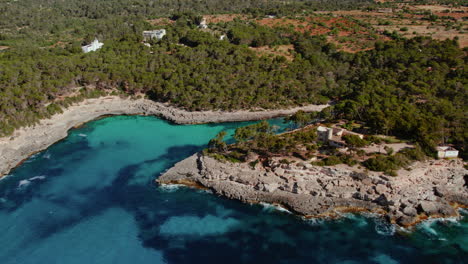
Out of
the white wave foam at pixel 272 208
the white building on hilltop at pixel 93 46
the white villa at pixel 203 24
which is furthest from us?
the white villa at pixel 203 24

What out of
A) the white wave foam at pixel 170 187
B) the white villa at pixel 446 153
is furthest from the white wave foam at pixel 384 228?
the white wave foam at pixel 170 187

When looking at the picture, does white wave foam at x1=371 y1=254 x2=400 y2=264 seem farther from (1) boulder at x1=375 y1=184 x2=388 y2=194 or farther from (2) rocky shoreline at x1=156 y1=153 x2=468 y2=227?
(1) boulder at x1=375 y1=184 x2=388 y2=194

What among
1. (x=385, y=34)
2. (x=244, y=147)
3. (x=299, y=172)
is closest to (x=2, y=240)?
(x=244, y=147)

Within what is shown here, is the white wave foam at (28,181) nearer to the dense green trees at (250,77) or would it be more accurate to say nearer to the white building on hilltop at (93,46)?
the dense green trees at (250,77)

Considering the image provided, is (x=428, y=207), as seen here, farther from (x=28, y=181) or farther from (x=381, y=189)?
(x=28, y=181)

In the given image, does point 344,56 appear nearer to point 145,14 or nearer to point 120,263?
point 120,263

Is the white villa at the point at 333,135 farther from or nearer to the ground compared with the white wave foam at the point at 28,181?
farther from the ground
